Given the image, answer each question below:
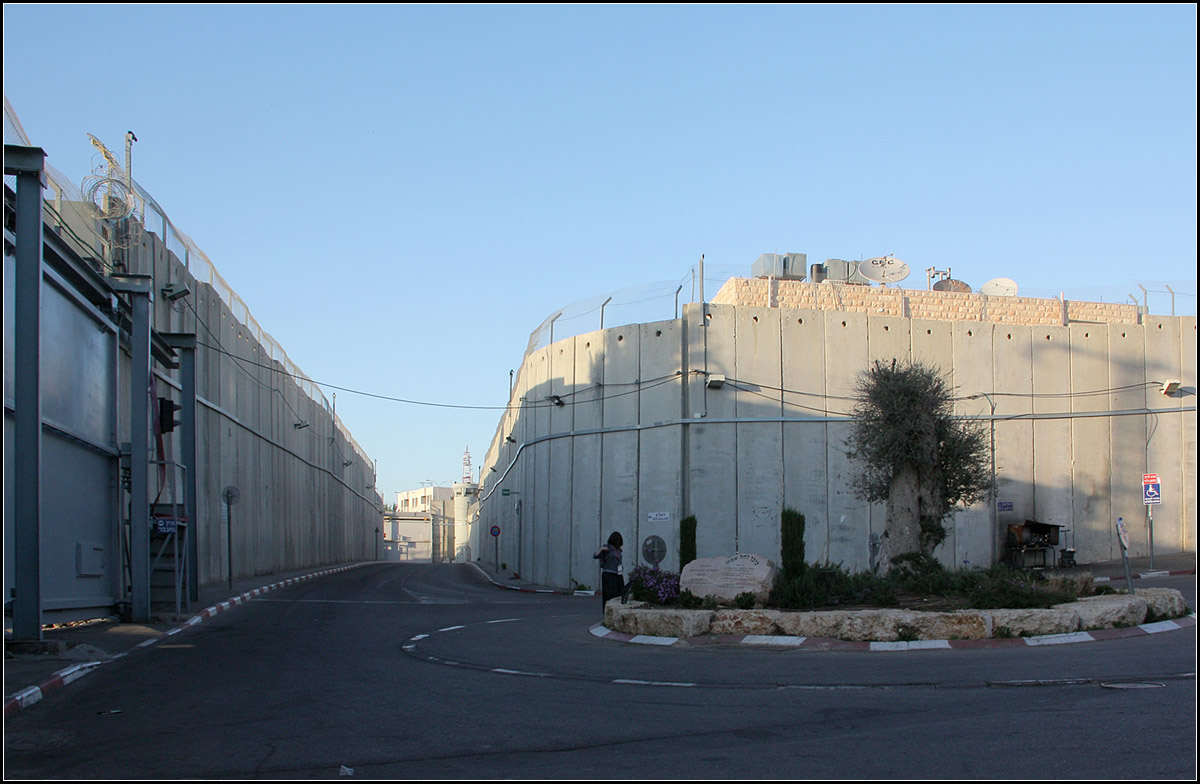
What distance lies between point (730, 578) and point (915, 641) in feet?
11.0

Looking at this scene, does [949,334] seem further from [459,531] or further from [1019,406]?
[459,531]

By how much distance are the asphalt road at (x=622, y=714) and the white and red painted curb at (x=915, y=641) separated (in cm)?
29

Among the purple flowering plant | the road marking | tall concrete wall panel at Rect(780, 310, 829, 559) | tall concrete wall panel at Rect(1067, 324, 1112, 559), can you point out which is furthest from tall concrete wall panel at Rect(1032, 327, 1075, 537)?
the road marking

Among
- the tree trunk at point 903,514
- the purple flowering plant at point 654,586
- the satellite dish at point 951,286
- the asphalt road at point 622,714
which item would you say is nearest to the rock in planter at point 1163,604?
the asphalt road at point 622,714

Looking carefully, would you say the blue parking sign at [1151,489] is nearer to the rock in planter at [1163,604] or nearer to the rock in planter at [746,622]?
the rock in planter at [1163,604]

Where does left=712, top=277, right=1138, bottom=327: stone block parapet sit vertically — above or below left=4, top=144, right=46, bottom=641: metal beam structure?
above

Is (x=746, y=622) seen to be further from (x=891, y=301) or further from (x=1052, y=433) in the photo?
(x=891, y=301)

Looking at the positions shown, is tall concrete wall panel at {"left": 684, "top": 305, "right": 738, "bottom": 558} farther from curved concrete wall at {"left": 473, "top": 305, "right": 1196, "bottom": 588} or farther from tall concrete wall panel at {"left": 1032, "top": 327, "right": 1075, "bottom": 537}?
tall concrete wall panel at {"left": 1032, "top": 327, "right": 1075, "bottom": 537}

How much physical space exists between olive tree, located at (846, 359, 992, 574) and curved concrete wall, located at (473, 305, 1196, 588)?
10.4 meters

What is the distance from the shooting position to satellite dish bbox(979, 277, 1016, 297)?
39312 millimetres

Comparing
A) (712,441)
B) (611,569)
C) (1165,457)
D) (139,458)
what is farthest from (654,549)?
(1165,457)

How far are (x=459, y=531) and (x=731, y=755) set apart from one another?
113m

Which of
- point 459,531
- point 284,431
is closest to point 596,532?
point 284,431

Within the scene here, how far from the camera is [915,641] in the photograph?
11.9 meters
